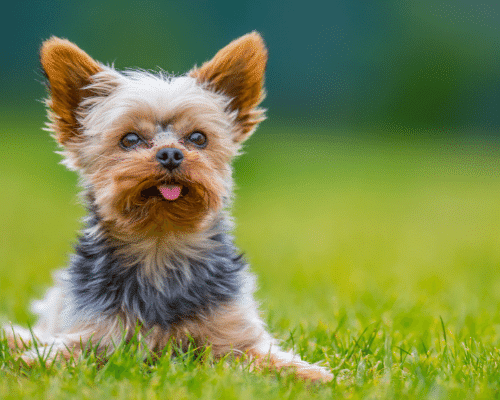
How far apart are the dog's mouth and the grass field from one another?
0.82m

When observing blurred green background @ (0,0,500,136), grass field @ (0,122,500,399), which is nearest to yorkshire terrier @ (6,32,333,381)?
grass field @ (0,122,500,399)

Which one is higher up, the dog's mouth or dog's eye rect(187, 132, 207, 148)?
dog's eye rect(187, 132, 207, 148)

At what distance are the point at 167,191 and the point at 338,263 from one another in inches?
211

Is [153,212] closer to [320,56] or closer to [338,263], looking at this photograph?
[338,263]

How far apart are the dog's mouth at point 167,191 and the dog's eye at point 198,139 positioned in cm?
42

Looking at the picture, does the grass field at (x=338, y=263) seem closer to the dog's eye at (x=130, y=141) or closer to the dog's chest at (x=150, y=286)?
the dog's chest at (x=150, y=286)

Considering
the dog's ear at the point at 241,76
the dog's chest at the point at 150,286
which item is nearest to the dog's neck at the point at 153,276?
the dog's chest at the point at 150,286

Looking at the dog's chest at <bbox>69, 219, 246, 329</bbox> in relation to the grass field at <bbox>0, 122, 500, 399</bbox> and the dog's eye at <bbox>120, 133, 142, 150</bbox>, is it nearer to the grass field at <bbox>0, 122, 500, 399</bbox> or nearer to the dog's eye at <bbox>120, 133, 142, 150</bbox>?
the grass field at <bbox>0, 122, 500, 399</bbox>

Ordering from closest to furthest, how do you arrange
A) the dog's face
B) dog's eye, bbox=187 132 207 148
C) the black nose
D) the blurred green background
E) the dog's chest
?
the black nose
the dog's face
the dog's chest
dog's eye, bbox=187 132 207 148
the blurred green background

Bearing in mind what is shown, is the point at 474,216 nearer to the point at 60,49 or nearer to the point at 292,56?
the point at 292,56

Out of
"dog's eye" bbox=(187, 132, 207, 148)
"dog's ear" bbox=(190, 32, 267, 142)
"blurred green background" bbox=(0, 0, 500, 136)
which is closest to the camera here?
"dog's eye" bbox=(187, 132, 207, 148)

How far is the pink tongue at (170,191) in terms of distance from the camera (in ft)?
12.8

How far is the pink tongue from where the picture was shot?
3.89 meters

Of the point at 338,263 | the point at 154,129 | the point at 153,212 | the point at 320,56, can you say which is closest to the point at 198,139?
the point at 154,129
